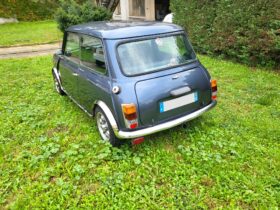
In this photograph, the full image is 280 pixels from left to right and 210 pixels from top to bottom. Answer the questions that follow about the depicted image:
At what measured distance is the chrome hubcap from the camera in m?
3.64

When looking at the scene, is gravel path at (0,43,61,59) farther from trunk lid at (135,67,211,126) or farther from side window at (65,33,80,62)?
trunk lid at (135,67,211,126)

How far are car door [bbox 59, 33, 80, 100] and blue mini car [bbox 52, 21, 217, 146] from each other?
1.08 feet

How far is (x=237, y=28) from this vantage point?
699cm

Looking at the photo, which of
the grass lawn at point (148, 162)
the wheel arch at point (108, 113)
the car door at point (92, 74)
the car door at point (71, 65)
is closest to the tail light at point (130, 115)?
the wheel arch at point (108, 113)

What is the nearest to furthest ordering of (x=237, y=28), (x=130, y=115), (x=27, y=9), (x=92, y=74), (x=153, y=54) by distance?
(x=130, y=115) < (x=153, y=54) < (x=92, y=74) < (x=237, y=28) < (x=27, y=9)

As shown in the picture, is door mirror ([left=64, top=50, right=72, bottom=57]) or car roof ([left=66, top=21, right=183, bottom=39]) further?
door mirror ([left=64, top=50, right=72, bottom=57])

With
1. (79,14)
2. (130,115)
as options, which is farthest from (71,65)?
(79,14)

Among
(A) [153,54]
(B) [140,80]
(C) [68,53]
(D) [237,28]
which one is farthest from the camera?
(D) [237,28]

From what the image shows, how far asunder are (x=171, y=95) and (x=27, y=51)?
31.5 ft

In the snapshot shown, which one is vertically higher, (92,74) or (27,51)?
(92,74)

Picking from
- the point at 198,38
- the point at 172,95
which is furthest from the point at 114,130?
the point at 198,38

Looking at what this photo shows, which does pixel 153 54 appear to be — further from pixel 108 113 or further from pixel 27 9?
pixel 27 9

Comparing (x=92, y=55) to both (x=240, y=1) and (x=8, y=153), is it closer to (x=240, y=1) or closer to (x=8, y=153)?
(x=8, y=153)

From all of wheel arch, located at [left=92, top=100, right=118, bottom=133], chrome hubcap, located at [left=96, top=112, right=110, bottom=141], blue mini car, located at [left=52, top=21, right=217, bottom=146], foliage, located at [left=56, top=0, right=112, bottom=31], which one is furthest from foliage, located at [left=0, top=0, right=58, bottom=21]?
wheel arch, located at [left=92, top=100, right=118, bottom=133]
